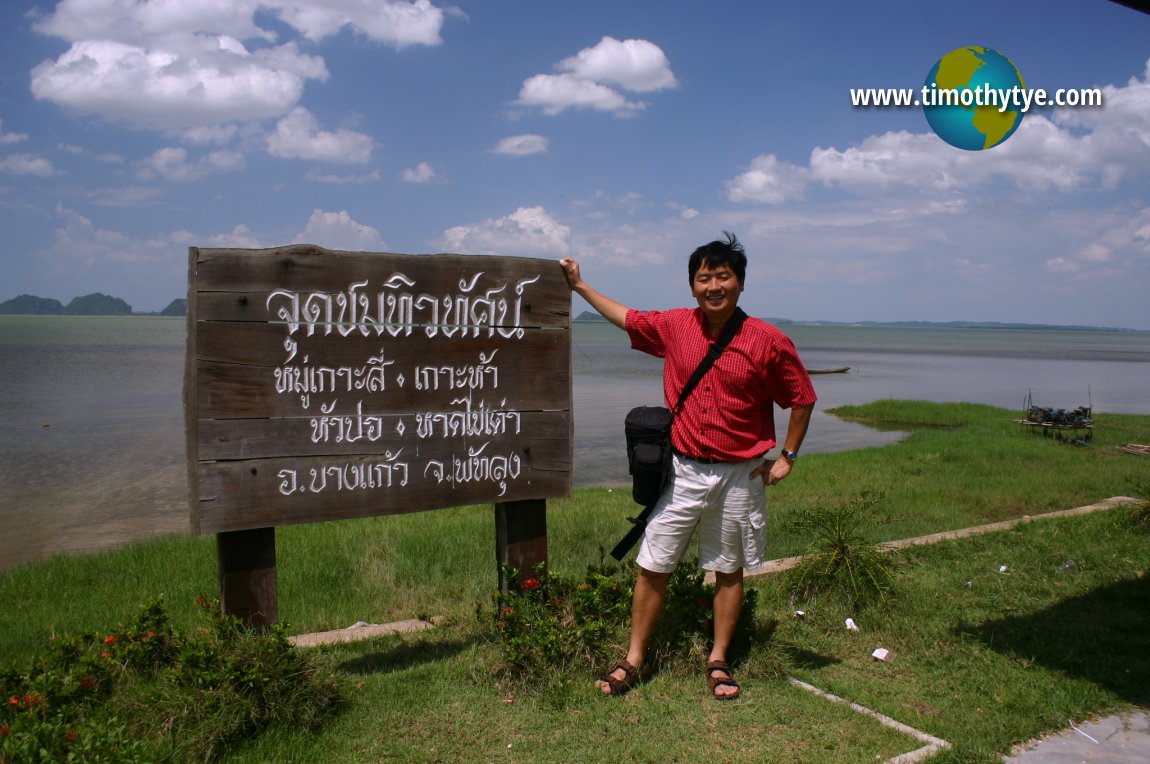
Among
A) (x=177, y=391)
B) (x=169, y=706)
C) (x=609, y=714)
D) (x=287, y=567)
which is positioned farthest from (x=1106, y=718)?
(x=177, y=391)

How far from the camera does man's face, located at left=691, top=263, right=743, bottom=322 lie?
366 cm

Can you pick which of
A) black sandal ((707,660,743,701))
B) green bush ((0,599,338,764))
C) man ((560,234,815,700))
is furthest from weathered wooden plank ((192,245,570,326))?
black sandal ((707,660,743,701))

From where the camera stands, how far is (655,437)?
3719 mm

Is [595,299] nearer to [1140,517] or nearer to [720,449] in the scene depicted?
[720,449]

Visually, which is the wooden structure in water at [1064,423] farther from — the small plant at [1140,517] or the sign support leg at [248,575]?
the sign support leg at [248,575]

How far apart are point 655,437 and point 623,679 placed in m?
1.07

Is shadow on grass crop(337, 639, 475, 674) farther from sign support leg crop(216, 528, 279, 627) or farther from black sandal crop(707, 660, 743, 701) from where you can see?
black sandal crop(707, 660, 743, 701)

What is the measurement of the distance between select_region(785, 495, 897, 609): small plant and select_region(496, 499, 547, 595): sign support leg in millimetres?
1627

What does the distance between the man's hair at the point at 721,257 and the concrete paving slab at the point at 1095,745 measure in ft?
7.00

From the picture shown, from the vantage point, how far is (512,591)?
14.3 feet

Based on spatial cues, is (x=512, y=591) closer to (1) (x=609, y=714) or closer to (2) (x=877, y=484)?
(1) (x=609, y=714)

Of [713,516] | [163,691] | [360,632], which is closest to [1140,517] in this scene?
[713,516]

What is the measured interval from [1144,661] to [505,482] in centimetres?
318

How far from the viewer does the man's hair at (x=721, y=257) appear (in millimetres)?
3674
